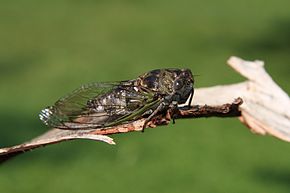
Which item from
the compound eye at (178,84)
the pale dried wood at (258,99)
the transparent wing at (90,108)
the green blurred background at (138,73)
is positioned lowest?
the green blurred background at (138,73)

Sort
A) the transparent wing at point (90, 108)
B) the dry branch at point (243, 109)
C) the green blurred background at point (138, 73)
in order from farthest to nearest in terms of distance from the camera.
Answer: the green blurred background at point (138, 73) < the transparent wing at point (90, 108) < the dry branch at point (243, 109)

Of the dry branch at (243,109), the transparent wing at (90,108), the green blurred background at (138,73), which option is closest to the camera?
the dry branch at (243,109)

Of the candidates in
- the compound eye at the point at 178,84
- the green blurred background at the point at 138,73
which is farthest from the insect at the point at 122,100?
the green blurred background at the point at 138,73

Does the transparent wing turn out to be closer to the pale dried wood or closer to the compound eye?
the compound eye

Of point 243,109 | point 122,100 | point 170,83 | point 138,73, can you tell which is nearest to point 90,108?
point 122,100

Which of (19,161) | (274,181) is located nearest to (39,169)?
(19,161)

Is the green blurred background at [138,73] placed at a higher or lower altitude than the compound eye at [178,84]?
lower

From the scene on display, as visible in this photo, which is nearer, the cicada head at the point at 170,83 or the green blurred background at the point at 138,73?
the cicada head at the point at 170,83

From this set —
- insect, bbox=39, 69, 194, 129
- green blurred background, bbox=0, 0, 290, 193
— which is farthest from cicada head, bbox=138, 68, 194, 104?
green blurred background, bbox=0, 0, 290, 193

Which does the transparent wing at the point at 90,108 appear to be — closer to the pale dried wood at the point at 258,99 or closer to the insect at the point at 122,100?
the insect at the point at 122,100
